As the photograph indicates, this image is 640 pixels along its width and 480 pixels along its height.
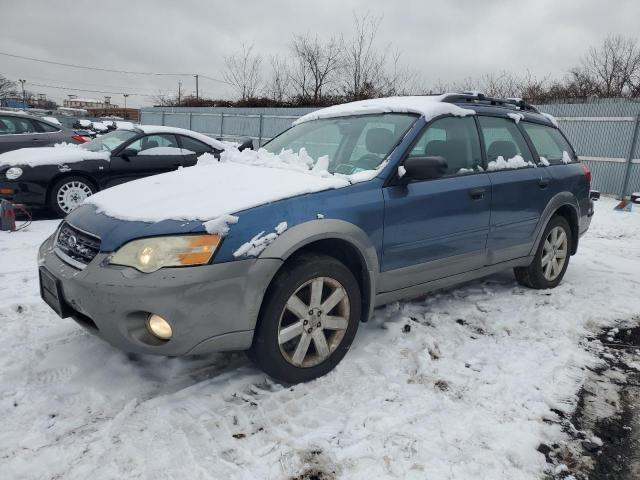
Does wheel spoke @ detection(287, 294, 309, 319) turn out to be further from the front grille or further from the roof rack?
the roof rack

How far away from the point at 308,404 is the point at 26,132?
875 cm

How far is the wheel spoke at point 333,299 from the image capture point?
2.76 m

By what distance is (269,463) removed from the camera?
6.90ft

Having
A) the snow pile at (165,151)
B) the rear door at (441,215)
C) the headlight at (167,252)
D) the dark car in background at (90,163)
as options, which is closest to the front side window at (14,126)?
the dark car in background at (90,163)

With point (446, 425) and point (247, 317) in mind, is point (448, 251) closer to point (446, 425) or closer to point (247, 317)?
point (446, 425)

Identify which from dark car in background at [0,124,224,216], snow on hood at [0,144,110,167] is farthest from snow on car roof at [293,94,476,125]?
snow on hood at [0,144,110,167]

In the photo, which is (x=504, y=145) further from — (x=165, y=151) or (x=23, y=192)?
(x=23, y=192)

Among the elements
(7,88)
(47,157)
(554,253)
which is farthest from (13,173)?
(7,88)

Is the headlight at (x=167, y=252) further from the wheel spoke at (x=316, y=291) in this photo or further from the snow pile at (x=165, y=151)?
the snow pile at (x=165, y=151)

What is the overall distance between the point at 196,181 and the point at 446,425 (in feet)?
6.71

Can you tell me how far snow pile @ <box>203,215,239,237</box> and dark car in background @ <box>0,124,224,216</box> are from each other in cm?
391

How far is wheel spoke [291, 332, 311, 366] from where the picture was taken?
8.77 ft

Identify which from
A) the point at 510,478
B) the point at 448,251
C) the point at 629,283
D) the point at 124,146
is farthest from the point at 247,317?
the point at 124,146

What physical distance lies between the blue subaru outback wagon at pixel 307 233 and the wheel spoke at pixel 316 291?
1 centimetres
